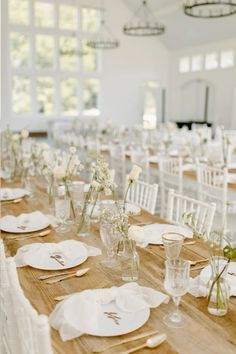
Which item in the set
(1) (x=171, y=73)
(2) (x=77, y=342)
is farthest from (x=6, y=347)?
(1) (x=171, y=73)

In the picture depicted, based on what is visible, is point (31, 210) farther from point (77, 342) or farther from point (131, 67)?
point (131, 67)

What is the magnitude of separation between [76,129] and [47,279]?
34.1ft

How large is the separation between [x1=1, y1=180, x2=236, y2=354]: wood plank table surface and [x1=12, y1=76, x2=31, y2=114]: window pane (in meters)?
11.9

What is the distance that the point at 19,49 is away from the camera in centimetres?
1352

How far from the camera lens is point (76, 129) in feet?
39.3

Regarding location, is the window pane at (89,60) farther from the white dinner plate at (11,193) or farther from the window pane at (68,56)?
the white dinner plate at (11,193)

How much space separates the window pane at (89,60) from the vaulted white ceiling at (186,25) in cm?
203

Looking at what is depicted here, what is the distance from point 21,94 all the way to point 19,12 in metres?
2.66

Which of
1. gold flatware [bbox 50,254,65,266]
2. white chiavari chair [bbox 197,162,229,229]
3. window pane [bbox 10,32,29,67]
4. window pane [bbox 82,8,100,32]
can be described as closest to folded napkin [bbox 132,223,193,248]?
gold flatware [bbox 50,254,65,266]

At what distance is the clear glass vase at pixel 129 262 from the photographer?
178 centimetres

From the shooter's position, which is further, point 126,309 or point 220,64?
point 220,64

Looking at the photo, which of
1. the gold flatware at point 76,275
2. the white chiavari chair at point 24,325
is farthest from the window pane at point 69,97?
the white chiavari chair at point 24,325

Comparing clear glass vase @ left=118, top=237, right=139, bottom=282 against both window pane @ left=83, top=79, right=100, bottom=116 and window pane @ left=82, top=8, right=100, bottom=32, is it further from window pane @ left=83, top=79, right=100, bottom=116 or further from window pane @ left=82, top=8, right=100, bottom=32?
window pane @ left=82, top=8, right=100, bottom=32

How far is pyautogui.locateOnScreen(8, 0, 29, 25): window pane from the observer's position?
43.7 feet
